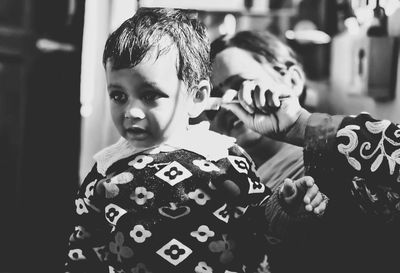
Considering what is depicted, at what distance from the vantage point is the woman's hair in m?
0.96

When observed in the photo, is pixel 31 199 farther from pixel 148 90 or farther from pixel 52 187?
pixel 148 90

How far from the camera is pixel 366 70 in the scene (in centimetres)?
100

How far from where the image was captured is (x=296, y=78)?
98cm

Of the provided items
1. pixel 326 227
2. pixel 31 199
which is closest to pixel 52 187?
pixel 31 199

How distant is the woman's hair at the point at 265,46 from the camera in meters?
0.96

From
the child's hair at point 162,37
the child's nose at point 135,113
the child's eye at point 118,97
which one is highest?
the child's hair at point 162,37

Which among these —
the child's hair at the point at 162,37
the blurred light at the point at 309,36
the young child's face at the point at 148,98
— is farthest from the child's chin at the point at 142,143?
the blurred light at the point at 309,36

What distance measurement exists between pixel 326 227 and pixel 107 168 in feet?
1.21

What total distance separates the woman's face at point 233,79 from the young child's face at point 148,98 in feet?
0.34

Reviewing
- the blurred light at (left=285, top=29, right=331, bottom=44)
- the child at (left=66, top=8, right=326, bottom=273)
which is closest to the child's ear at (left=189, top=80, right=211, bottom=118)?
the child at (left=66, top=8, right=326, bottom=273)

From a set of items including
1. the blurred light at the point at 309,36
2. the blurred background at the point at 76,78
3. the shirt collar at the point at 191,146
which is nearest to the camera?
the shirt collar at the point at 191,146

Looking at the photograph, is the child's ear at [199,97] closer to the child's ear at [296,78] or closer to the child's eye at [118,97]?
the child's eye at [118,97]

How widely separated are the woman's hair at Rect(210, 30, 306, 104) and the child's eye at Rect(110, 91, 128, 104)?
9.5 inches

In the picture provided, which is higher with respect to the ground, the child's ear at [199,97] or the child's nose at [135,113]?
the child's ear at [199,97]
